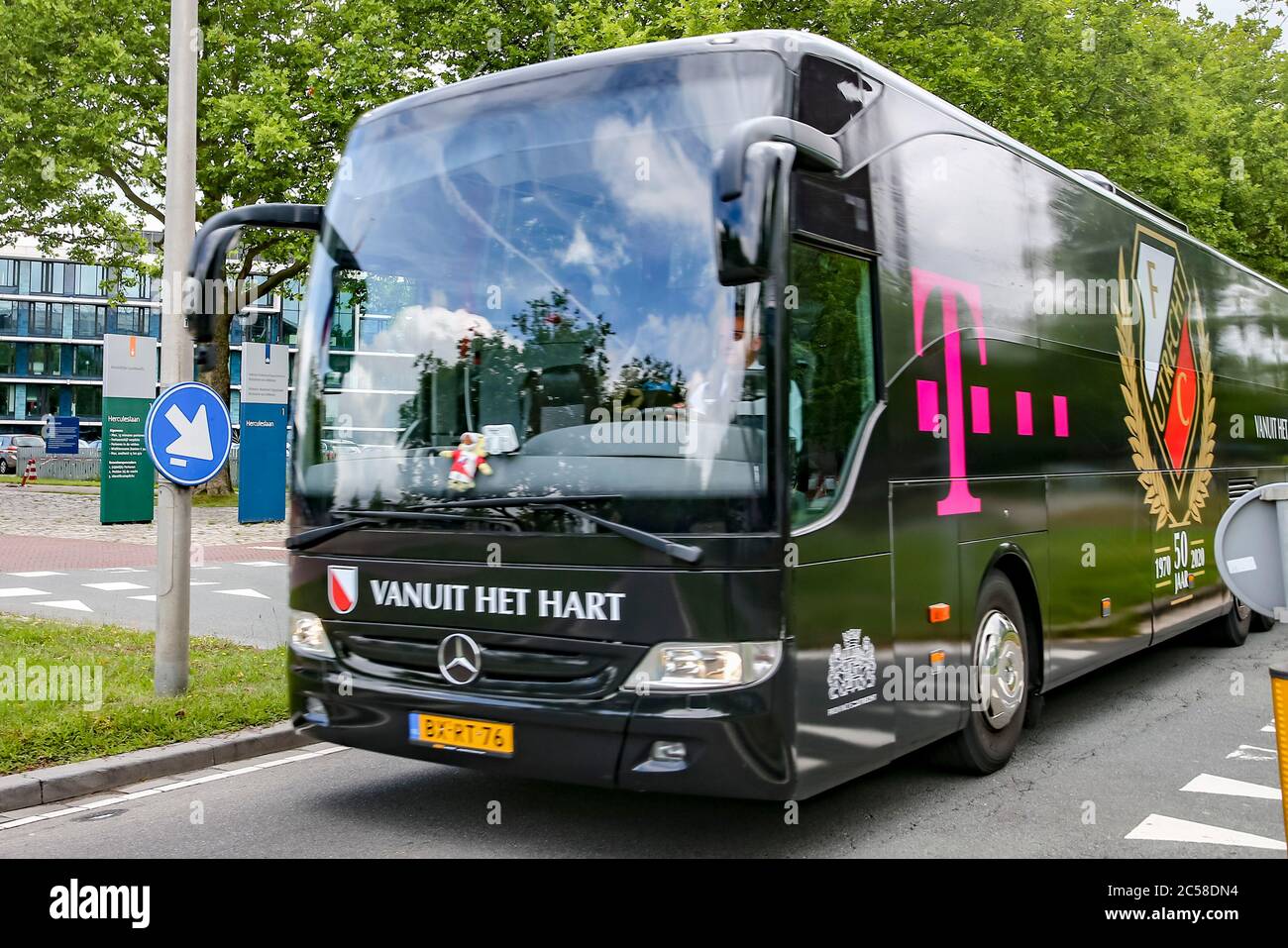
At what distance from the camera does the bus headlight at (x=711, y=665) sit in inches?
176

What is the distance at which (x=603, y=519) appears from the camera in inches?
181

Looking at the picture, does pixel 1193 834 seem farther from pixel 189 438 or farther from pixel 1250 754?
pixel 189 438

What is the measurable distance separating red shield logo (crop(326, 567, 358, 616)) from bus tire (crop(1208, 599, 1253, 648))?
8.39 meters

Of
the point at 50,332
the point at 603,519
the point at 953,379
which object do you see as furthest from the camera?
the point at 50,332

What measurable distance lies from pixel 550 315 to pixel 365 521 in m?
1.16

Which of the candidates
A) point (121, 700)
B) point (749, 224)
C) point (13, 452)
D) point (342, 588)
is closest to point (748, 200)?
point (749, 224)

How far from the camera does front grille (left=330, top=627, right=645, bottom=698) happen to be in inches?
182

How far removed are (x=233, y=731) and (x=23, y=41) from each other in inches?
1000

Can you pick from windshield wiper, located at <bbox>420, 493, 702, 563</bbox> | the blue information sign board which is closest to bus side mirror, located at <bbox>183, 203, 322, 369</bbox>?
windshield wiper, located at <bbox>420, 493, 702, 563</bbox>

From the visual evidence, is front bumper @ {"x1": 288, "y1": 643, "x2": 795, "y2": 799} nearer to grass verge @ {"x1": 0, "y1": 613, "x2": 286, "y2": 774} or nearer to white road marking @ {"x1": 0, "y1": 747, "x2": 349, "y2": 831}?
white road marking @ {"x1": 0, "y1": 747, "x2": 349, "y2": 831}

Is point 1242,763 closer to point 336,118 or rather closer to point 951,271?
point 951,271

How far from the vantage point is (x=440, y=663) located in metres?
4.97

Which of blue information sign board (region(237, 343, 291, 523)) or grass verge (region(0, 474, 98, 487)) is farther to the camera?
grass verge (region(0, 474, 98, 487))
